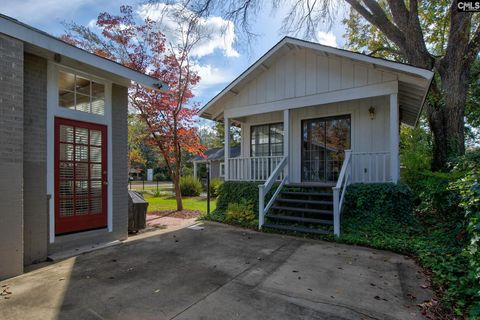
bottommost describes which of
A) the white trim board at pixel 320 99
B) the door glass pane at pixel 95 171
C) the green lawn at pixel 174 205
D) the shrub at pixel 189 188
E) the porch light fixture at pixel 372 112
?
the green lawn at pixel 174 205

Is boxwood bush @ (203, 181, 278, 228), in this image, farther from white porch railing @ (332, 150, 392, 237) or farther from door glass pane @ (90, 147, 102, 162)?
door glass pane @ (90, 147, 102, 162)

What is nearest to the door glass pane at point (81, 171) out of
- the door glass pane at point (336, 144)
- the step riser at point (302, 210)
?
the step riser at point (302, 210)

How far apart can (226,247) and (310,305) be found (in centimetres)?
240

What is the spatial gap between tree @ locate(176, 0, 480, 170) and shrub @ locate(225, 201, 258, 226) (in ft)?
20.3

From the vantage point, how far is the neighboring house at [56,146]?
11.5ft

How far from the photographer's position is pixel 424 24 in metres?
11.7

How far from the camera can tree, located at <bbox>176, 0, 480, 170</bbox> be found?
8039mm

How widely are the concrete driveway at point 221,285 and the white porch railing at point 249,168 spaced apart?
11.5 ft

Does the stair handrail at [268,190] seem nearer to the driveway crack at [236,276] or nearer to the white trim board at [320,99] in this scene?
the driveway crack at [236,276]

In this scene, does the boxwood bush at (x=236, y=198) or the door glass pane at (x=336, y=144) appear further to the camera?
the door glass pane at (x=336, y=144)

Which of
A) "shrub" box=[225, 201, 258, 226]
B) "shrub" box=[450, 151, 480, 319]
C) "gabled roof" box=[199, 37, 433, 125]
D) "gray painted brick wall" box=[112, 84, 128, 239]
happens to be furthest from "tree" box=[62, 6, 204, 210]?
"shrub" box=[450, 151, 480, 319]

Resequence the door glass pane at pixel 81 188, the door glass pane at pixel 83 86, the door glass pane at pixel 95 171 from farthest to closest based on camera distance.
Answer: the door glass pane at pixel 95 171, the door glass pane at pixel 83 86, the door glass pane at pixel 81 188

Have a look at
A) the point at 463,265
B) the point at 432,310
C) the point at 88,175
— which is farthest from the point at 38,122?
the point at 463,265

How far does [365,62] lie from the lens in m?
6.43
